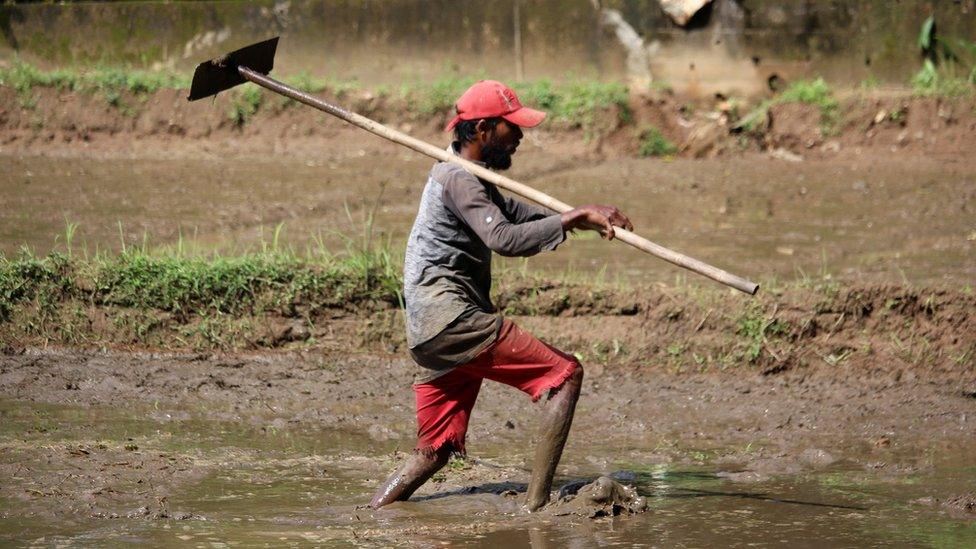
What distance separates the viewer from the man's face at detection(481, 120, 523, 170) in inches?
172

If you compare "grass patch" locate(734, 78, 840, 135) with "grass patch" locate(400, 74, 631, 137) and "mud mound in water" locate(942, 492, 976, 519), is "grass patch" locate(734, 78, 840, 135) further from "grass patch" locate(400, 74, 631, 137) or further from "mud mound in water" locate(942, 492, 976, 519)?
"mud mound in water" locate(942, 492, 976, 519)

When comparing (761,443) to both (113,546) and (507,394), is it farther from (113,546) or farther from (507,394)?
(113,546)

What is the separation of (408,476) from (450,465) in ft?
1.94

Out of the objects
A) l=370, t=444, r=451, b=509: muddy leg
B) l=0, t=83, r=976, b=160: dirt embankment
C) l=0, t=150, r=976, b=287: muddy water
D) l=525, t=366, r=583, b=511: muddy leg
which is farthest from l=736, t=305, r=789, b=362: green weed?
l=0, t=83, r=976, b=160: dirt embankment

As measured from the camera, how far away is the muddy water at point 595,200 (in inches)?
308

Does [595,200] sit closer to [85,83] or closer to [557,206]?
[85,83]

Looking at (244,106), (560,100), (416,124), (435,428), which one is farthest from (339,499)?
(244,106)

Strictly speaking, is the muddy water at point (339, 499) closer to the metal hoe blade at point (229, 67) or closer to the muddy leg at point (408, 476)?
the muddy leg at point (408, 476)

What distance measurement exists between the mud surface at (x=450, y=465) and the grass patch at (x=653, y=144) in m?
5.10

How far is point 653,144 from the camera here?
437 inches

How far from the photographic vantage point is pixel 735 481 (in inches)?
198

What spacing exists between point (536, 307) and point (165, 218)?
3.34 metres

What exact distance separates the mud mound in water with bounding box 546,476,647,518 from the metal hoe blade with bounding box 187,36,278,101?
214 centimetres

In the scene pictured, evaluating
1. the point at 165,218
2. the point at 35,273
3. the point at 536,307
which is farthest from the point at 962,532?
the point at 165,218
